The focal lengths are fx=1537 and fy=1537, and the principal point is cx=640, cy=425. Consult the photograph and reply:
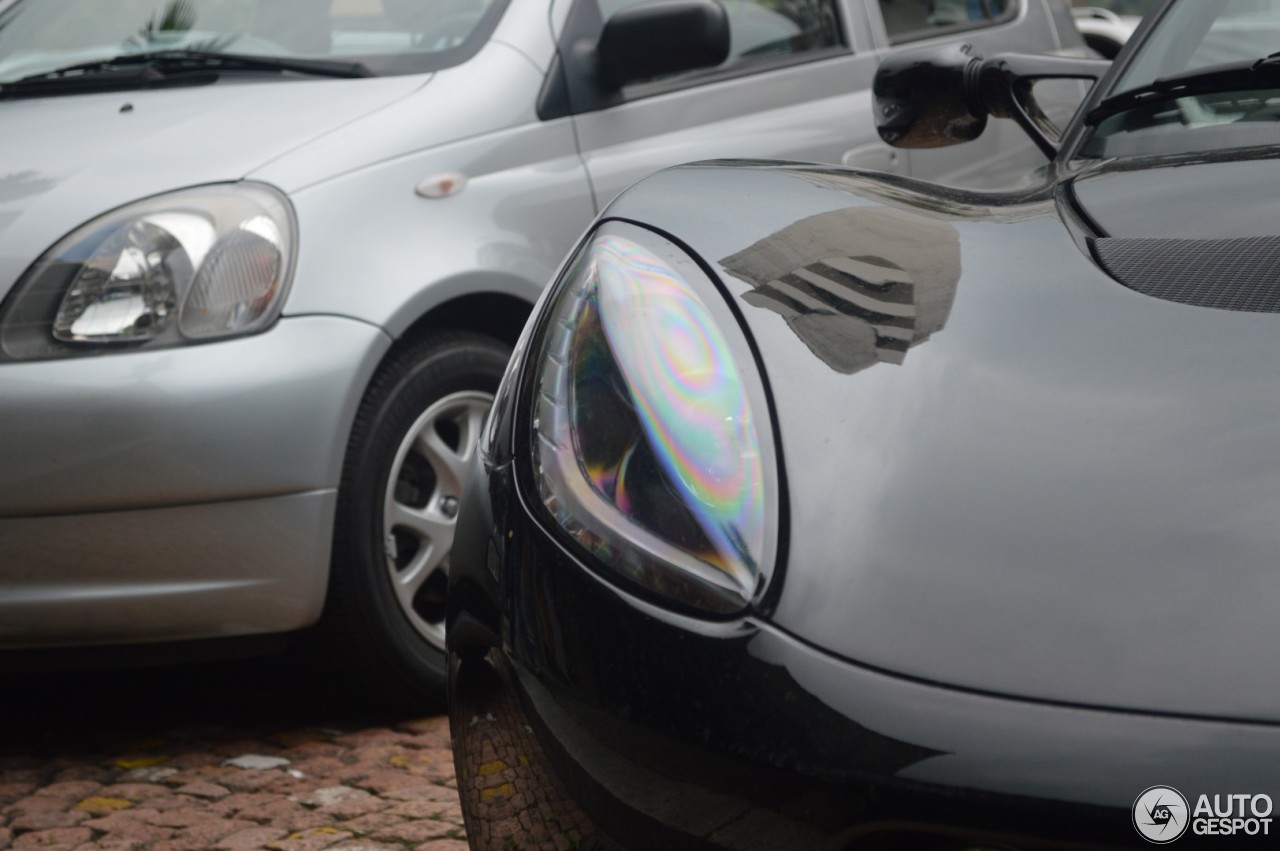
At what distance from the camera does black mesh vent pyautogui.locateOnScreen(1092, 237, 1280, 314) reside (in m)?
1.36

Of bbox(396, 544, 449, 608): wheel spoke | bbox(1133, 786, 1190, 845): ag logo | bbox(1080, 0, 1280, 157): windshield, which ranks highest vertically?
bbox(1080, 0, 1280, 157): windshield

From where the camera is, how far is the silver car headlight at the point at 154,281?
2738 mm

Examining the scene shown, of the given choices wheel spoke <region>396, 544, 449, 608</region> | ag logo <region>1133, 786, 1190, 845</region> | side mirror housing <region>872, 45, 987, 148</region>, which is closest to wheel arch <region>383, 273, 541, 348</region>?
wheel spoke <region>396, 544, 449, 608</region>

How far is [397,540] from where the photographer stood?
3.20 metres

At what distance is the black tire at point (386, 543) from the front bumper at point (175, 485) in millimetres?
76

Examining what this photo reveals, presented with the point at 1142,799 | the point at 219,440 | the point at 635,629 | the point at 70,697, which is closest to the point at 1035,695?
the point at 1142,799

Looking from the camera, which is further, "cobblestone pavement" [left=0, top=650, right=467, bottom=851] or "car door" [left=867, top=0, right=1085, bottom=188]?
"car door" [left=867, top=0, right=1085, bottom=188]

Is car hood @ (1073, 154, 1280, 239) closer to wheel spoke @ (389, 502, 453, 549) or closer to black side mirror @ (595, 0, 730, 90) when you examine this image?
wheel spoke @ (389, 502, 453, 549)

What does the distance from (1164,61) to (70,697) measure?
257cm

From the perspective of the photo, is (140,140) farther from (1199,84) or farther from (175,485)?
(1199,84)

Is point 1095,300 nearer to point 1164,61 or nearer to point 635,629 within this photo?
point 635,629

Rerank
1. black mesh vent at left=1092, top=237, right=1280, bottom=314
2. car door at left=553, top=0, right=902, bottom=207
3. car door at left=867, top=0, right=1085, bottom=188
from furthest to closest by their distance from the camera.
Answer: car door at left=867, top=0, right=1085, bottom=188 → car door at left=553, top=0, right=902, bottom=207 → black mesh vent at left=1092, top=237, right=1280, bottom=314

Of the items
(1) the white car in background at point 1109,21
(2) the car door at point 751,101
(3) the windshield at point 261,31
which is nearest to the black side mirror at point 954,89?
(1) the white car in background at point 1109,21

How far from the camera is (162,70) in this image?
11.6 feet
